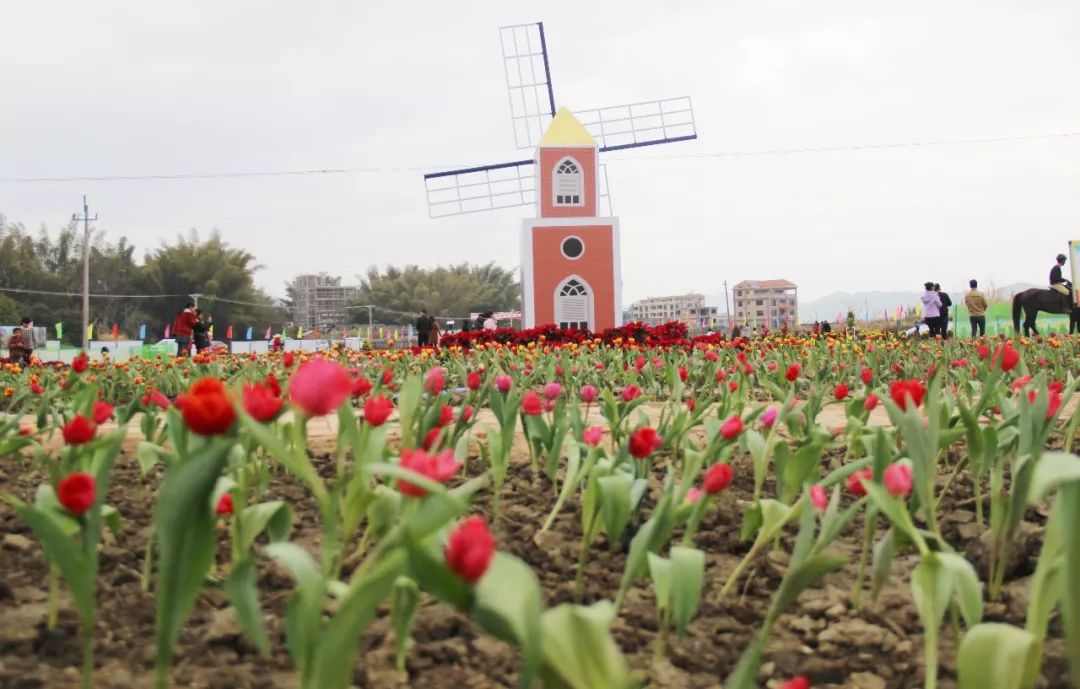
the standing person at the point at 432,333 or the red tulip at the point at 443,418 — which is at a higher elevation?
the standing person at the point at 432,333

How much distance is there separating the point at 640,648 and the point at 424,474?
2.08 ft

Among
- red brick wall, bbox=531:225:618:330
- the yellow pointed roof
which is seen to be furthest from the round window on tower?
the yellow pointed roof

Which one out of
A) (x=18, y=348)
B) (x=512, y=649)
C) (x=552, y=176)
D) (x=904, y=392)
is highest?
(x=552, y=176)

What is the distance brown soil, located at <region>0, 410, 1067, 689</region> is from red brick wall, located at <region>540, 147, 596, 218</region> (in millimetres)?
22197

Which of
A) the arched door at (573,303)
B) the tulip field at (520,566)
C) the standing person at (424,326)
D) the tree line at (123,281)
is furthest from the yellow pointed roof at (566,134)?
the tree line at (123,281)

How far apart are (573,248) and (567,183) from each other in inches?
69.1

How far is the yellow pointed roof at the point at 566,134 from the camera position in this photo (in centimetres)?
2436

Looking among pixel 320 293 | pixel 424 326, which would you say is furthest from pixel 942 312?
pixel 320 293

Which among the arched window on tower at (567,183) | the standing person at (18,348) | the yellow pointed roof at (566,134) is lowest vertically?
the standing person at (18,348)

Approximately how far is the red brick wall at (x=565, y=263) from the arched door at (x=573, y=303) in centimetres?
12

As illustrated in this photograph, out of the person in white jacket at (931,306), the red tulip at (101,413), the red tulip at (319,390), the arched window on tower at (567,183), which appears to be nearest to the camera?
the red tulip at (319,390)

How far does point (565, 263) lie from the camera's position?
23625 mm

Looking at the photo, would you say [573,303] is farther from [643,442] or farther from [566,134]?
[643,442]

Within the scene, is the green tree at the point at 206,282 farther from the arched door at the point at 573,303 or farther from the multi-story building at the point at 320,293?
the multi-story building at the point at 320,293
